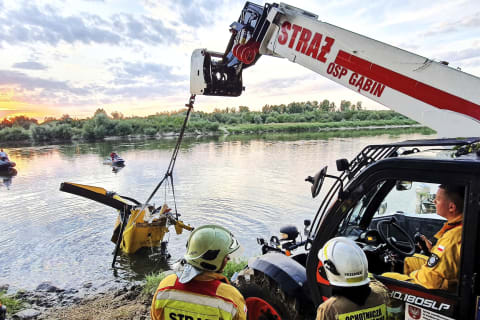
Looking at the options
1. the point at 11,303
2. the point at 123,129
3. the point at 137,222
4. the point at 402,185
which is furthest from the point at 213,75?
the point at 123,129

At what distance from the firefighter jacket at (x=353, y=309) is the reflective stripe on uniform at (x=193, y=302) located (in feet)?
1.75

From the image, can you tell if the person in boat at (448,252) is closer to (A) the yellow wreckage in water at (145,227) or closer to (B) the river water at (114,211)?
(A) the yellow wreckage in water at (145,227)


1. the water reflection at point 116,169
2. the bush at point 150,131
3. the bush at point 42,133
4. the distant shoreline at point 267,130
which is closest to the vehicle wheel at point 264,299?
the water reflection at point 116,169

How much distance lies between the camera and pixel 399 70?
3115 millimetres

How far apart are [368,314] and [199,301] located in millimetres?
971

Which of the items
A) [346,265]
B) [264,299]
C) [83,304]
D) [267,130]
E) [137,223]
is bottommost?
[83,304]

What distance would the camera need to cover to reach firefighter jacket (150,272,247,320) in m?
1.96

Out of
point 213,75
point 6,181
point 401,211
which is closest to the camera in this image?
point 401,211

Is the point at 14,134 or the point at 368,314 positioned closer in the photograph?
the point at 368,314

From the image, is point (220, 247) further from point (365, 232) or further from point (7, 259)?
point (7, 259)

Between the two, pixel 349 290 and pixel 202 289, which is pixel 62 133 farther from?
pixel 349 290

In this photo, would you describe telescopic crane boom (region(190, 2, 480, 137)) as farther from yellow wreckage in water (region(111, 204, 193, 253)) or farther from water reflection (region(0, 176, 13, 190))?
water reflection (region(0, 176, 13, 190))

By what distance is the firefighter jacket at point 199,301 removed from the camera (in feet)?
6.45

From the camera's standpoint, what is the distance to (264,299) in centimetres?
315
